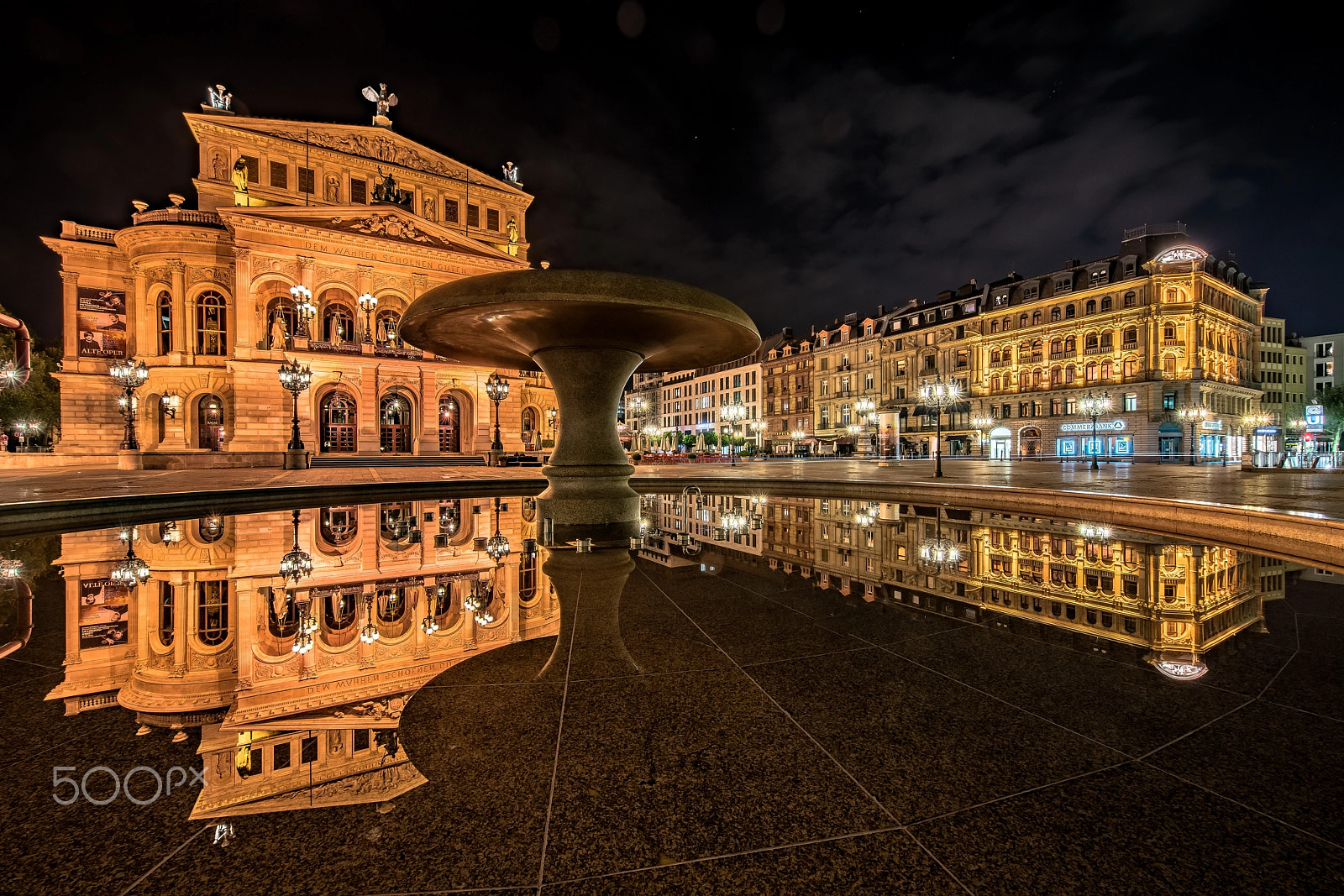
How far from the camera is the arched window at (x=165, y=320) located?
3428 cm

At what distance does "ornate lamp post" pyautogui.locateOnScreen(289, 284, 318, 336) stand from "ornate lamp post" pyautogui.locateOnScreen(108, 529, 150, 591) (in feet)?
88.8

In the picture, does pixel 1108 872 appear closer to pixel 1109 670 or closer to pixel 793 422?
pixel 1109 670

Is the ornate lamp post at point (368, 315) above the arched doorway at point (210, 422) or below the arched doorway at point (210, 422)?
above

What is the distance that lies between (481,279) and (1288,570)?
10.0 m

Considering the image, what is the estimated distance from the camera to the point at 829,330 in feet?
235

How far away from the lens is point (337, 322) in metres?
35.0

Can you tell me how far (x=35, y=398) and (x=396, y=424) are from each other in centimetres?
3704

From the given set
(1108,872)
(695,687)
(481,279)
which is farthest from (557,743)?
(481,279)

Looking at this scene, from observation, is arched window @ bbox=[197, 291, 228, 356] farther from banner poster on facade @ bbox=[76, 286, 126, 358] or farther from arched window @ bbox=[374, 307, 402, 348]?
arched window @ bbox=[374, 307, 402, 348]

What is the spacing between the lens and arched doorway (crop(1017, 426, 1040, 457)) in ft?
164

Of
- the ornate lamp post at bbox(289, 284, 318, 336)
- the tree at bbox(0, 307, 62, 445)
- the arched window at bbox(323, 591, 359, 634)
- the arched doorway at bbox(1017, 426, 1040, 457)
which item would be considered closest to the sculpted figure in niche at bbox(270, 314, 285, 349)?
the ornate lamp post at bbox(289, 284, 318, 336)

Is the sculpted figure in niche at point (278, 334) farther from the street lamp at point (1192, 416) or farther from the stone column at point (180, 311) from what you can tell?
the street lamp at point (1192, 416)

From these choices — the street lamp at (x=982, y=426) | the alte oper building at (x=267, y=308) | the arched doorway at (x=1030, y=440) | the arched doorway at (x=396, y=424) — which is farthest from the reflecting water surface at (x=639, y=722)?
the street lamp at (x=982, y=426)

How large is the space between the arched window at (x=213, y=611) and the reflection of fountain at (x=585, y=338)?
12.9 feet
